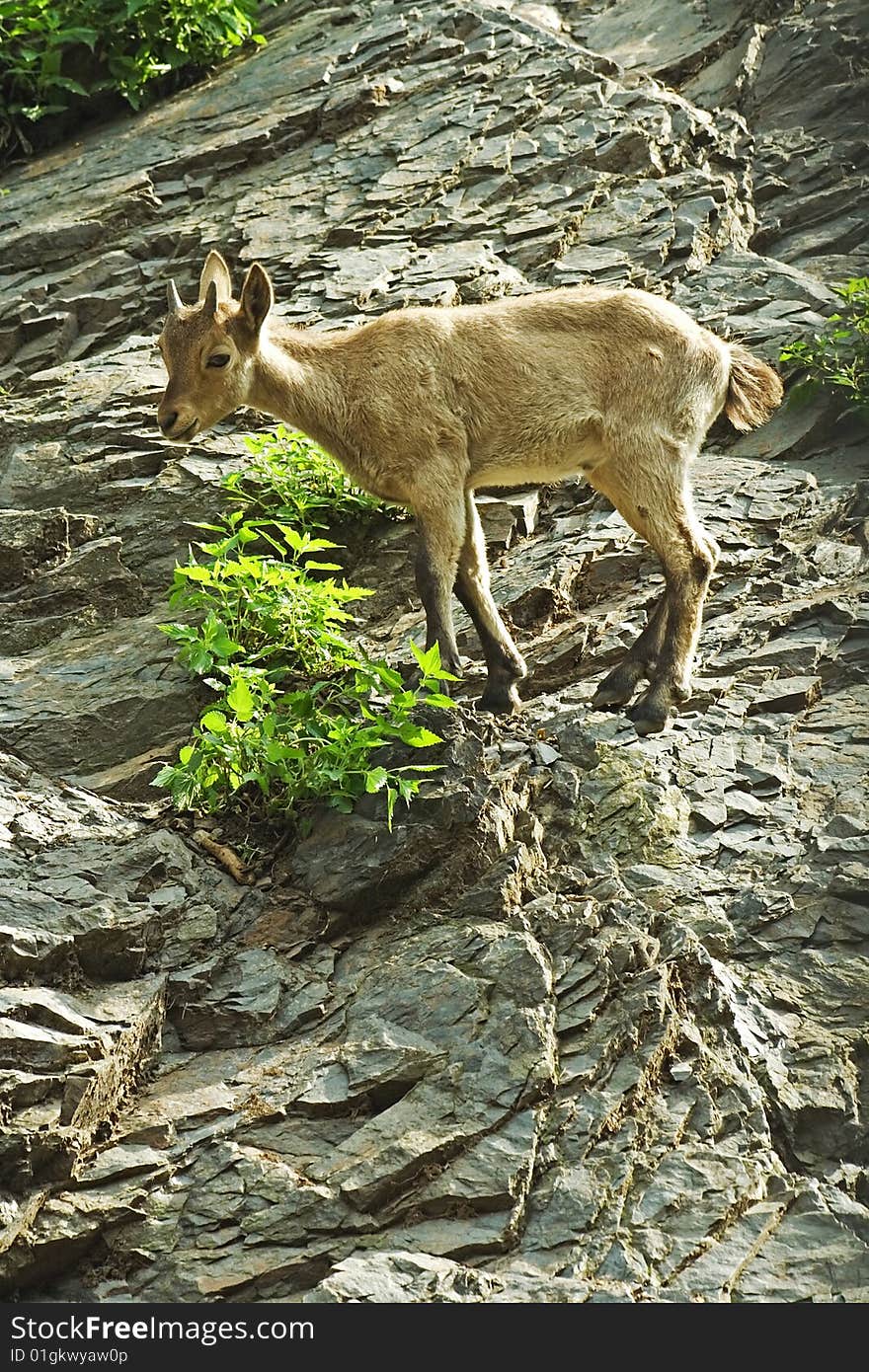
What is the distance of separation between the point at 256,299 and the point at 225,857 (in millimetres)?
3830

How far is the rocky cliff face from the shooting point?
19.3ft

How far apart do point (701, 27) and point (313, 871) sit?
1293cm

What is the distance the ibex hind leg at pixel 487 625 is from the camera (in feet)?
29.9

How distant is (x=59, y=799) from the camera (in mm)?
8219

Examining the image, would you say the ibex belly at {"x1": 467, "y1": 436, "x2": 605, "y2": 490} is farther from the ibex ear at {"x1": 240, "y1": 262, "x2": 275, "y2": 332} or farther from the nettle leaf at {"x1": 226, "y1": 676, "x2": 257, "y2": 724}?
the nettle leaf at {"x1": 226, "y1": 676, "x2": 257, "y2": 724}

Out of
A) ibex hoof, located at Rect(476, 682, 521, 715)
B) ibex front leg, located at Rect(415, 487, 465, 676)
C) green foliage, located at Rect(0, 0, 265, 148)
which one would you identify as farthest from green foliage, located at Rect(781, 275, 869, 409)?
green foliage, located at Rect(0, 0, 265, 148)

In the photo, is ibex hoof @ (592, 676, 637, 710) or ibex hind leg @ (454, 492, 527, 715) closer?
ibex hoof @ (592, 676, 637, 710)

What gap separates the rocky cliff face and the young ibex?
68 cm

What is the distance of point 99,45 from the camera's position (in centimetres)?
1669

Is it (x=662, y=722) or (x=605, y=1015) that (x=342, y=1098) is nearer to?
(x=605, y=1015)

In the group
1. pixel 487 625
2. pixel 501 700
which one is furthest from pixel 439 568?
pixel 501 700

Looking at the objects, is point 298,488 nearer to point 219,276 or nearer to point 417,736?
point 219,276

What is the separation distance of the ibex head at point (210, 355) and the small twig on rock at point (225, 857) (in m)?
2.92

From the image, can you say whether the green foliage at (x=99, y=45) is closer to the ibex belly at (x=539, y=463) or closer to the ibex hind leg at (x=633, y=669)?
the ibex belly at (x=539, y=463)
